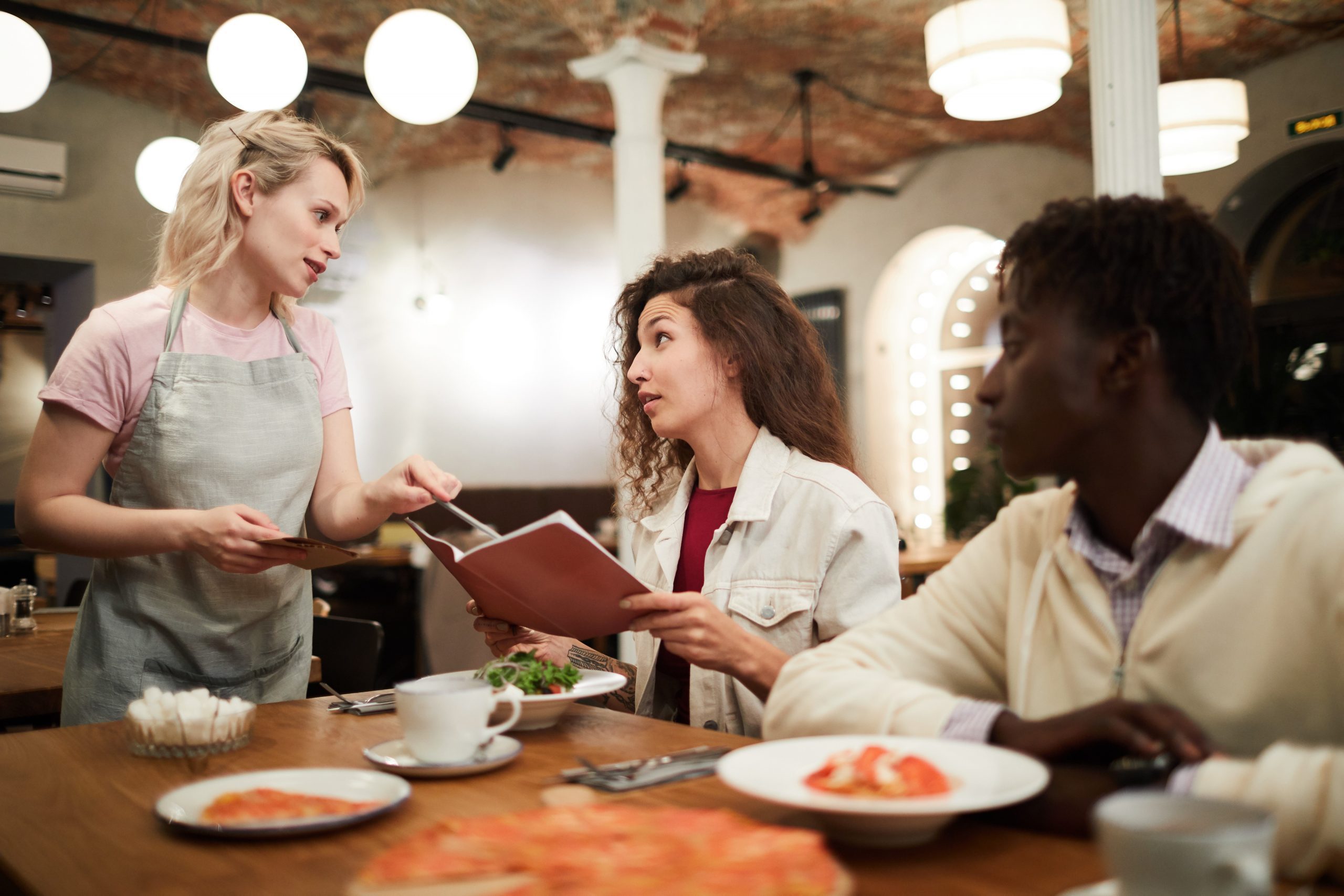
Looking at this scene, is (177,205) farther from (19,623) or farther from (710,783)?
(19,623)

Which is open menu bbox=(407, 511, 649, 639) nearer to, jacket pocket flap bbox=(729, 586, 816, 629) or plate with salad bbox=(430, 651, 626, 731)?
plate with salad bbox=(430, 651, 626, 731)

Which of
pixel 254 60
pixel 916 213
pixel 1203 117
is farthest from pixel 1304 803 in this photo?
pixel 916 213

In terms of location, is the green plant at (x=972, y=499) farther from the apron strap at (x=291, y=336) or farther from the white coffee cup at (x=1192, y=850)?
the white coffee cup at (x=1192, y=850)

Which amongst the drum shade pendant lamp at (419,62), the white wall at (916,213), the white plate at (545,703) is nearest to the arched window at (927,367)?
the white wall at (916,213)

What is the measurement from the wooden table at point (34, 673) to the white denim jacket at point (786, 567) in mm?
829

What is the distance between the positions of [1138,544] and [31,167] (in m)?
8.03

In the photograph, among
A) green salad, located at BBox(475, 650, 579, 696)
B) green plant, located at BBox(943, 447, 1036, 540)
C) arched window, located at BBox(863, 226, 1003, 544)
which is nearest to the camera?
green salad, located at BBox(475, 650, 579, 696)

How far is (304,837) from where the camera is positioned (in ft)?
3.39

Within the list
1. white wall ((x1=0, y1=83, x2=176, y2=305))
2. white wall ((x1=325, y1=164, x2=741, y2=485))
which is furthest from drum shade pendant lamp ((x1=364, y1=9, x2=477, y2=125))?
white wall ((x1=325, y1=164, x2=741, y2=485))

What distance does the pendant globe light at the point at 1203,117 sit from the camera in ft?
17.4

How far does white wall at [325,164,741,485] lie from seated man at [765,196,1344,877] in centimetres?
789

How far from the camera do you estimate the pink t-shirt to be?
179 cm

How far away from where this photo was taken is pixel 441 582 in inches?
199

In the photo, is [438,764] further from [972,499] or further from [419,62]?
[972,499]
